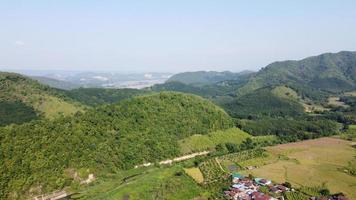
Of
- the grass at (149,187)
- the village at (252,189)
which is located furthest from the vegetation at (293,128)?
the grass at (149,187)

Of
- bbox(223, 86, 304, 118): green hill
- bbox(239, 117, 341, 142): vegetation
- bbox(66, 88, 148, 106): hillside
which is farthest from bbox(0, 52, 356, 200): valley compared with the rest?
bbox(66, 88, 148, 106): hillside

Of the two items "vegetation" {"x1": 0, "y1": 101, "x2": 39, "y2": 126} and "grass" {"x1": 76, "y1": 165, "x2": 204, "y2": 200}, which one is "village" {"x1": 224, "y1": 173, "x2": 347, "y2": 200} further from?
"vegetation" {"x1": 0, "y1": 101, "x2": 39, "y2": 126}

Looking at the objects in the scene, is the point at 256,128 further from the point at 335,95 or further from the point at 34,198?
the point at 335,95

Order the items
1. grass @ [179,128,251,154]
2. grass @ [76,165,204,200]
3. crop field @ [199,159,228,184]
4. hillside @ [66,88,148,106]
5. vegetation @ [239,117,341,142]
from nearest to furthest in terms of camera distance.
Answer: grass @ [76,165,204,200] → crop field @ [199,159,228,184] → grass @ [179,128,251,154] → vegetation @ [239,117,341,142] → hillside @ [66,88,148,106]

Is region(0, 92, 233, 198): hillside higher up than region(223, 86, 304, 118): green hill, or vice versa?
region(0, 92, 233, 198): hillside

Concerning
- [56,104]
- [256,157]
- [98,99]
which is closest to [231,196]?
[256,157]
